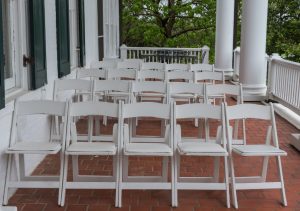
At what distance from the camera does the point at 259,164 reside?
553 centimetres

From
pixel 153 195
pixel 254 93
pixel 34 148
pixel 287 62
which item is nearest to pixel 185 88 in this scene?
pixel 153 195

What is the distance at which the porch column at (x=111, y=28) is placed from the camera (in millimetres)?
12459

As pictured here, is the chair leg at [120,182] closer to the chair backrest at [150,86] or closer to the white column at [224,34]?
the chair backrest at [150,86]

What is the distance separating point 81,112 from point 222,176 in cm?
161

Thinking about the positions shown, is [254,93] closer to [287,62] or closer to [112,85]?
[287,62]

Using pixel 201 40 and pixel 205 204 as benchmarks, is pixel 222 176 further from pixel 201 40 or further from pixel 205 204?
pixel 201 40

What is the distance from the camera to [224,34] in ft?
44.1

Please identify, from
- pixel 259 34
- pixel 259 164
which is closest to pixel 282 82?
pixel 259 34

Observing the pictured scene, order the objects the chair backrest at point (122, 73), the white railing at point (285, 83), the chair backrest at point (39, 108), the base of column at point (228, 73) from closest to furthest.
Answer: the chair backrest at point (39, 108), the chair backrest at point (122, 73), the white railing at point (285, 83), the base of column at point (228, 73)

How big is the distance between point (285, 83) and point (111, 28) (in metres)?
6.32

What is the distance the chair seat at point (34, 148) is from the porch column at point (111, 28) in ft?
26.5

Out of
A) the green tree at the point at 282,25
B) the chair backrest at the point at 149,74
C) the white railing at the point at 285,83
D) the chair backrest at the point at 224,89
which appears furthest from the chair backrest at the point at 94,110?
the green tree at the point at 282,25

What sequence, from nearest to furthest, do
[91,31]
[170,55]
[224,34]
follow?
[91,31]
[224,34]
[170,55]

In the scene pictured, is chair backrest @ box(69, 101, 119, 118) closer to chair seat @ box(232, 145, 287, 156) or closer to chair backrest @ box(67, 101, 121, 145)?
chair backrest @ box(67, 101, 121, 145)
